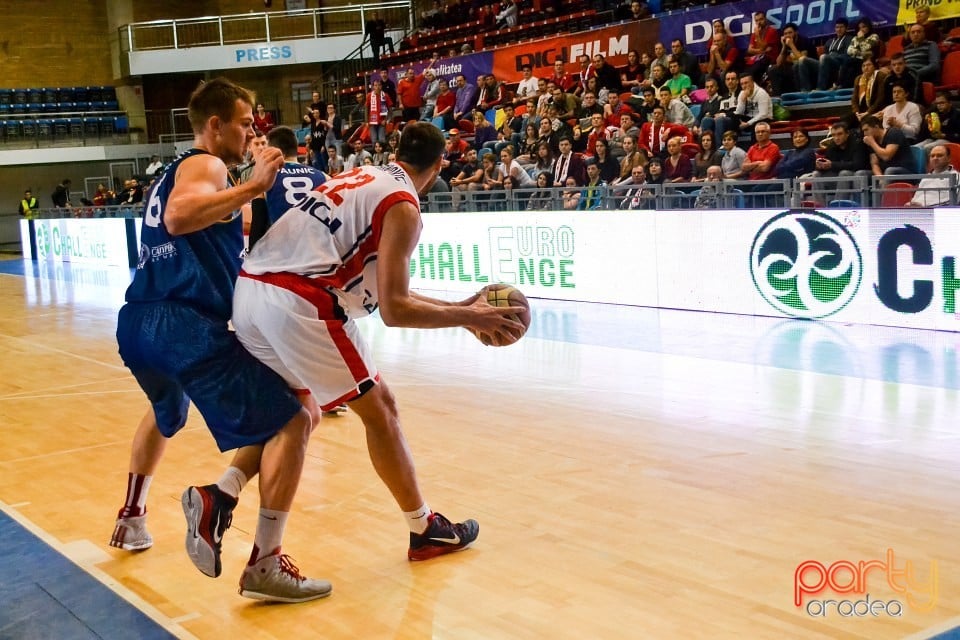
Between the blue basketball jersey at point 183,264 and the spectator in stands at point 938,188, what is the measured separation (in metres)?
7.00

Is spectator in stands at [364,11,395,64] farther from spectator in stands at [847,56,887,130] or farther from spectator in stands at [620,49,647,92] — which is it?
spectator in stands at [847,56,887,130]

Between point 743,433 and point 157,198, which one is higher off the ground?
point 157,198

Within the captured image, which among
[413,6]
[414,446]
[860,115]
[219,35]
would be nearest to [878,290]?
[860,115]

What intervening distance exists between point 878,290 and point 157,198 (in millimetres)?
7304

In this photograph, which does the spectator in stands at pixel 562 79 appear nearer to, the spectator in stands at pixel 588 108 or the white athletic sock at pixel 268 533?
the spectator in stands at pixel 588 108

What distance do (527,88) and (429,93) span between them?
3322mm

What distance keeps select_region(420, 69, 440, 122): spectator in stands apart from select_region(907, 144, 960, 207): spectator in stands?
1081 centimetres

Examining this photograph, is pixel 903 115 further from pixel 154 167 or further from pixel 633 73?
pixel 154 167

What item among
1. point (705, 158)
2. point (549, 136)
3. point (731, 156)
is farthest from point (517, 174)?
point (731, 156)

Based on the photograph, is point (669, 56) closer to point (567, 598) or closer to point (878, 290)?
point (878, 290)

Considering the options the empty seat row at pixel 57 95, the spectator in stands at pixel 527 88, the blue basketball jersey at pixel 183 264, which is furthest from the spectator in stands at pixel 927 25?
the empty seat row at pixel 57 95

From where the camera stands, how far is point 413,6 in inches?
1096

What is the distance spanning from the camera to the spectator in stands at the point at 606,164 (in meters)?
13.1

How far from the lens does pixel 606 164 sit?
13.2 m
